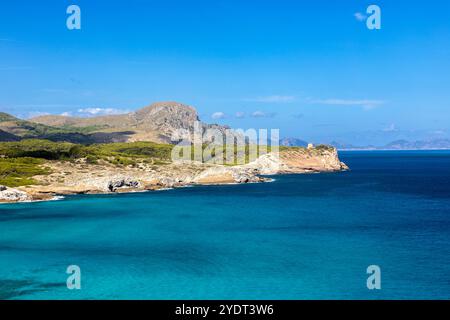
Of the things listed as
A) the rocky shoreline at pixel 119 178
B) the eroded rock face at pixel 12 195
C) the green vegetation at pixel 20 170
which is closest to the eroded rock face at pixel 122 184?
the rocky shoreline at pixel 119 178

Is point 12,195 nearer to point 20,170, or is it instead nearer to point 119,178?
point 20,170

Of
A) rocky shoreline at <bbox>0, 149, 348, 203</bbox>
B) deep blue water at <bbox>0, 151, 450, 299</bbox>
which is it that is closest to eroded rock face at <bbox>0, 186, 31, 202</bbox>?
rocky shoreline at <bbox>0, 149, 348, 203</bbox>

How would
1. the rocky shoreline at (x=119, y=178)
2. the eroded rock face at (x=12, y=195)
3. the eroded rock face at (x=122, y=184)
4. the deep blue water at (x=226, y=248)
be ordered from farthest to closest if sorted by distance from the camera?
the eroded rock face at (x=122, y=184) → the rocky shoreline at (x=119, y=178) → the eroded rock face at (x=12, y=195) → the deep blue water at (x=226, y=248)

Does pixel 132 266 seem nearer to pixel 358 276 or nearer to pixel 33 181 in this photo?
pixel 358 276

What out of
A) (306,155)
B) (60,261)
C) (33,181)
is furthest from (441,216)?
(306,155)

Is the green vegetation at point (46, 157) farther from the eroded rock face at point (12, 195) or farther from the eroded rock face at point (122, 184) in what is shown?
the eroded rock face at point (122, 184)

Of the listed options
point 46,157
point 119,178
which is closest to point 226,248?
point 119,178
